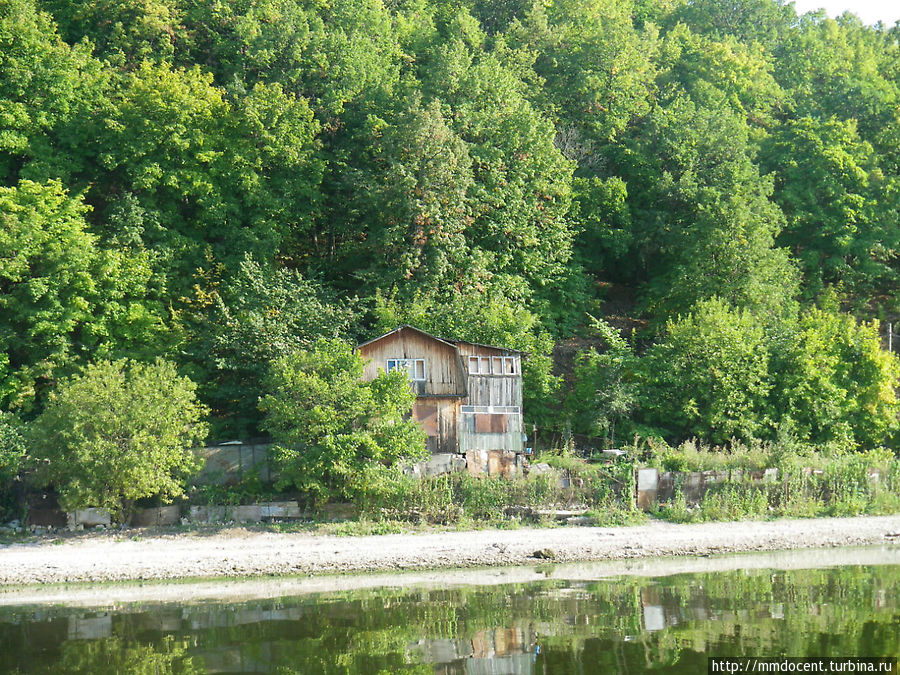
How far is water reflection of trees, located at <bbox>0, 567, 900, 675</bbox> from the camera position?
653 inches

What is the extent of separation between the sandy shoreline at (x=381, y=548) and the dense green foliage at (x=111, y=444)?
1447mm

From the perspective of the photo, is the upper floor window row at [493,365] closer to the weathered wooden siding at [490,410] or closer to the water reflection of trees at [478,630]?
the weathered wooden siding at [490,410]

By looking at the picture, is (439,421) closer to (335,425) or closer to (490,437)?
(490,437)

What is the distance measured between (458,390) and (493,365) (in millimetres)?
1873

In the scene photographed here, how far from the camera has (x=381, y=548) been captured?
26.1m

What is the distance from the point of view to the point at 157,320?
37.5m

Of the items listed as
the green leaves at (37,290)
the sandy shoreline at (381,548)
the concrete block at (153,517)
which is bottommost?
the sandy shoreline at (381,548)

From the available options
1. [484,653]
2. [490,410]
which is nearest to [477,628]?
[484,653]

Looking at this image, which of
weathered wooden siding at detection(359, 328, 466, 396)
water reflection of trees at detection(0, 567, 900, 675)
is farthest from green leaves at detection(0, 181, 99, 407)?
water reflection of trees at detection(0, 567, 900, 675)

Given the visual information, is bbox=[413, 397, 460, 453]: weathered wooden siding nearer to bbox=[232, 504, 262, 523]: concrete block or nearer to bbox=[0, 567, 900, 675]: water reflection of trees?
bbox=[232, 504, 262, 523]: concrete block

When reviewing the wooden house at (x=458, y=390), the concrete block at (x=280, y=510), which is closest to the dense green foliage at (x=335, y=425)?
the concrete block at (x=280, y=510)

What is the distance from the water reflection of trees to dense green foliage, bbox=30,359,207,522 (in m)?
7.01

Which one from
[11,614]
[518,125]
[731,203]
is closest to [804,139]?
[731,203]

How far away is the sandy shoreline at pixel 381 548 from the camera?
78.9ft
